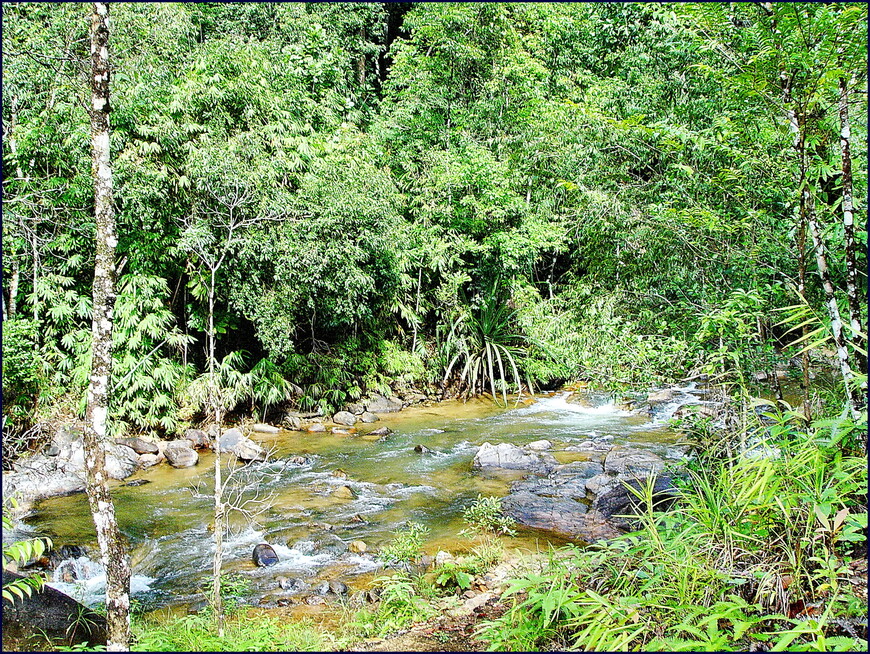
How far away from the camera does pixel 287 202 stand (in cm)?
992

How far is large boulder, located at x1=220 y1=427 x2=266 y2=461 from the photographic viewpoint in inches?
357

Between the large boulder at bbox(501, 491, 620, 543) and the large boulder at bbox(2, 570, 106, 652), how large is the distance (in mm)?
4257

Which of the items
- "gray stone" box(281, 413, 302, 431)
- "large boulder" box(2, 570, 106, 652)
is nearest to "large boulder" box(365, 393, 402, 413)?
"gray stone" box(281, 413, 302, 431)

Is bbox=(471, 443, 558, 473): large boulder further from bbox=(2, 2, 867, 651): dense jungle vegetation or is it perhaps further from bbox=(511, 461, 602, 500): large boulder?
bbox=(2, 2, 867, 651): dense jungle vegetation

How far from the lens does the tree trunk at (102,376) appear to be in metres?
A: 3.60

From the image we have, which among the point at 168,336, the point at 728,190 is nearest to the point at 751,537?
the point at 728,190

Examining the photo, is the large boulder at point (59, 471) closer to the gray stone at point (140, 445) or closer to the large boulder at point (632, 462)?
the gray stone at point (140, 445)

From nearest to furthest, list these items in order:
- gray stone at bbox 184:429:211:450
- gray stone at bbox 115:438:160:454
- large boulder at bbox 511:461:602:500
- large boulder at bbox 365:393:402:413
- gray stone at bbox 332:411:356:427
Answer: large boulder at bbox 511:461:602:500 < gray stone at bbox 115:438:160:454 < gray stone at bbox 184:429:211:450 < gray stone at bbox 332:411:356:427 < large boulder at bbox 365:393:402:413

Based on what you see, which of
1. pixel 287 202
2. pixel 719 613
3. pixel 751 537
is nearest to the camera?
pixel 719 613

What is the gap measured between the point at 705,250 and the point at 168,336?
338 inches

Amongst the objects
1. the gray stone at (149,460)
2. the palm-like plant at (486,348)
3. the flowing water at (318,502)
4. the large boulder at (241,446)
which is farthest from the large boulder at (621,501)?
the gray stone at (149,460)

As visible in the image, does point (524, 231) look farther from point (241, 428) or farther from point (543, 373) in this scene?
point (241, 428)

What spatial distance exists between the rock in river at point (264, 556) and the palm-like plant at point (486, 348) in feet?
26.0

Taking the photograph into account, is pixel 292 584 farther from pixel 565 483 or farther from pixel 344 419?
pixel 344 419
